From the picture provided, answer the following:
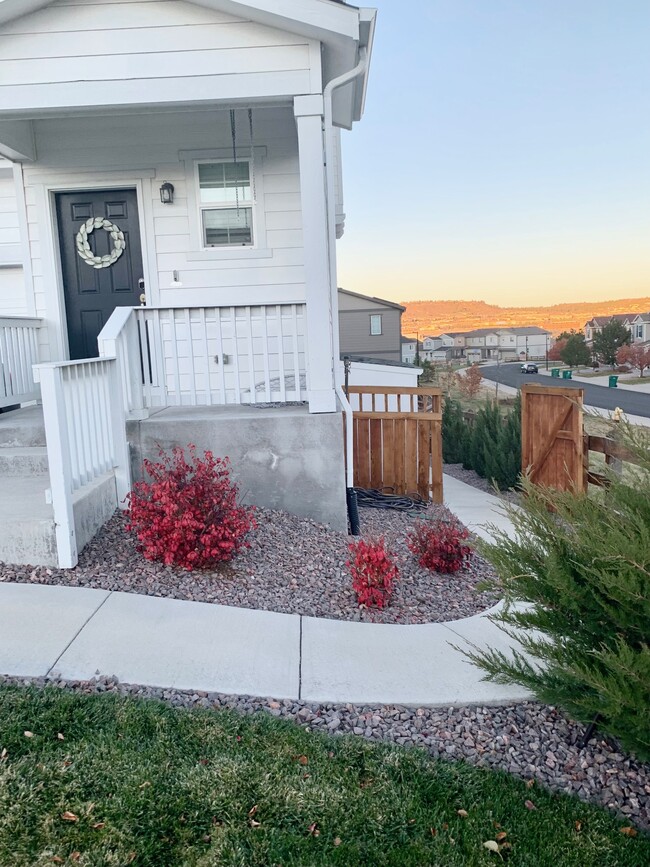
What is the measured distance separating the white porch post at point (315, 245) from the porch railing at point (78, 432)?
1.62 m

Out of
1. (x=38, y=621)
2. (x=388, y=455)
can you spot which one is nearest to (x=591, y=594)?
(x=38, y=621)

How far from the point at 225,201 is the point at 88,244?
1.58m

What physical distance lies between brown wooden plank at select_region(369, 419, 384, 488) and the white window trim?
2473 millimetres

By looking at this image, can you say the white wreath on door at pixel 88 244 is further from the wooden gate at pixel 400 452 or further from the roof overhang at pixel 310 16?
the wooden gate at pixel 400 452

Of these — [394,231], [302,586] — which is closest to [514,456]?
[302,586]

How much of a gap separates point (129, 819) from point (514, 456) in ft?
28.2

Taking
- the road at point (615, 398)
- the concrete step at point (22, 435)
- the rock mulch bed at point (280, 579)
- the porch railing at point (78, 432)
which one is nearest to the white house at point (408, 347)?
the road at point (615, 398)

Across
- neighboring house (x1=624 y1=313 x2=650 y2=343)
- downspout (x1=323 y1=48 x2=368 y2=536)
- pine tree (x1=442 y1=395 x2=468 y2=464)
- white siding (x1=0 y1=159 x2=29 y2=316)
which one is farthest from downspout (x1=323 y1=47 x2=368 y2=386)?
neighboring house (x1=624 y1=313 x2=650 y2=343)

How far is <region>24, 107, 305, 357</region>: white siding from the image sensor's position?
22.6 ft

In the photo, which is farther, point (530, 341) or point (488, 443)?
point (530, 341)

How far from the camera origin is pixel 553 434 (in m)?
7.81

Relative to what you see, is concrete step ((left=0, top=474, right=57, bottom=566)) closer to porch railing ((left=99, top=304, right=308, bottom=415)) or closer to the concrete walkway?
the concrete walkway

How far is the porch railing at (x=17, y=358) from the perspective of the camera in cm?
624

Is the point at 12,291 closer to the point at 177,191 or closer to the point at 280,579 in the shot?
the point at 177,191
